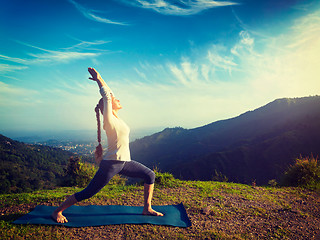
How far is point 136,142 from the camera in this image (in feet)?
269

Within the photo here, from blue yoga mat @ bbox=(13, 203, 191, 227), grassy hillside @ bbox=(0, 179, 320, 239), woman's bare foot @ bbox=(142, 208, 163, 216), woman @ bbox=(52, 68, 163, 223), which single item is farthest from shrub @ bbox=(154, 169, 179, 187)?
woman @ bbox=(52, 68, 163, 223)

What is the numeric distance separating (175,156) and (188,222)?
55404mm

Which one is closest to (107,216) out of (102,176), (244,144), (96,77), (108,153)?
(102,176)

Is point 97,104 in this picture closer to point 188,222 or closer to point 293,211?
point 188,222

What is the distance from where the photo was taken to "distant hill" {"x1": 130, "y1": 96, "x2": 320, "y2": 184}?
33.0m

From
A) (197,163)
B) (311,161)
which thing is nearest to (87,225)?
(311,161)

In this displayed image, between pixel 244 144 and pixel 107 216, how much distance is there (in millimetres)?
46763

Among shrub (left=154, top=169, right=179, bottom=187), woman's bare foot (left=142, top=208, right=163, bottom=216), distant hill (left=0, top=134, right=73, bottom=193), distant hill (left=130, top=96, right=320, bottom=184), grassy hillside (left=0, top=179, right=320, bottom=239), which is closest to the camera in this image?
grassy hillside (left=0, top=179, right=320, bottom=239)

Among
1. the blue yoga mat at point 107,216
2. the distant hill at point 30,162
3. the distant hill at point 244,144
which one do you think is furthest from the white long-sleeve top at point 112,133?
the distant hill at point 30,162

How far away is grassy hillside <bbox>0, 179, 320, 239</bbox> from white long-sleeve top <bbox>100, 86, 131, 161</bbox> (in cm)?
125

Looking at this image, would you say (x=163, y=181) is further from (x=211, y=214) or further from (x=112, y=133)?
(x=112, y=133)

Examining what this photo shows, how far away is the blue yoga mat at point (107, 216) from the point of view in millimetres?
3164

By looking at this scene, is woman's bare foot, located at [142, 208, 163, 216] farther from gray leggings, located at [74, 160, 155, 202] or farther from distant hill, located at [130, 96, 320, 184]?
distant hill, located at [130, 96, 320, 184]

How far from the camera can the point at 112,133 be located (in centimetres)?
295
